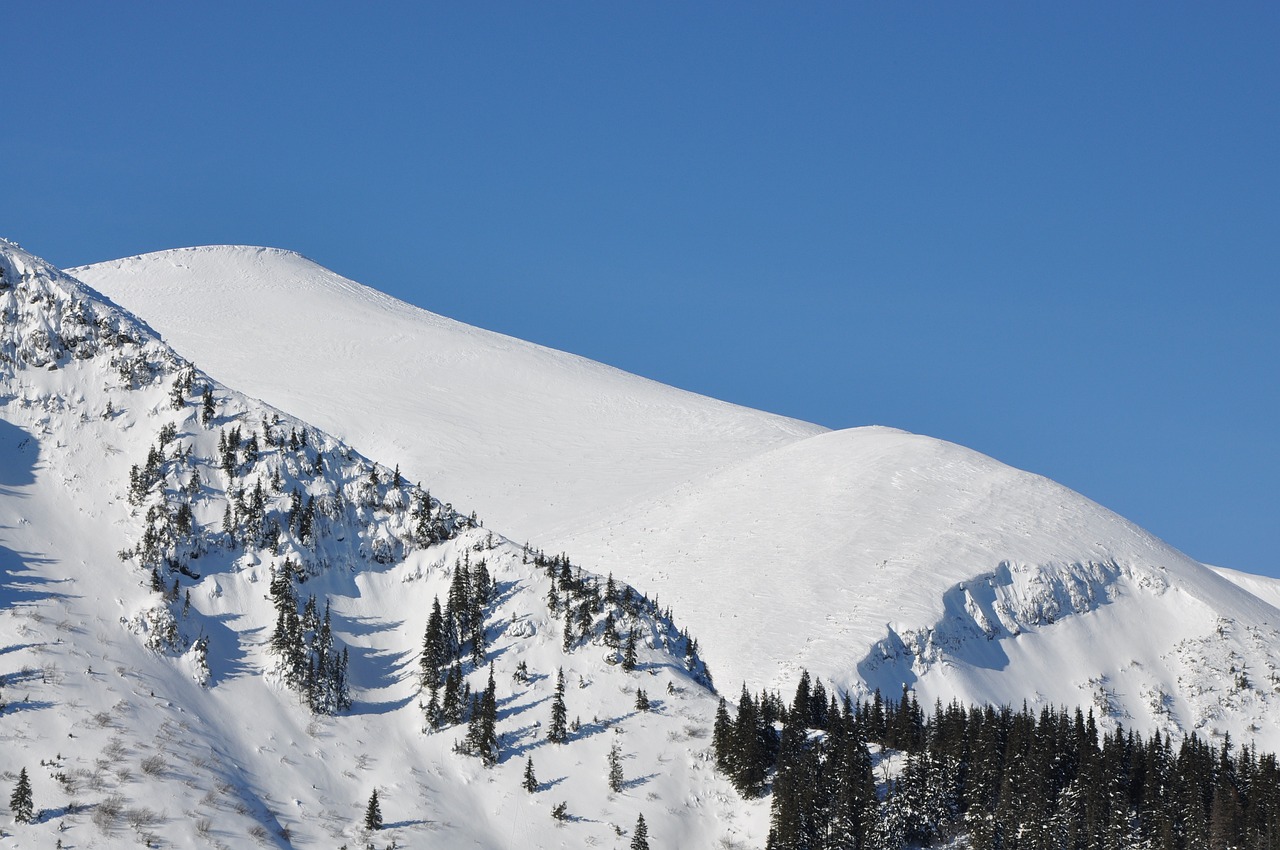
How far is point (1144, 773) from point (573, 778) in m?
44.4

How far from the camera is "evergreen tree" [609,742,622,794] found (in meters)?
104

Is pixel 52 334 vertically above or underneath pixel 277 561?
above

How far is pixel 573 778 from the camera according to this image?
10462cm

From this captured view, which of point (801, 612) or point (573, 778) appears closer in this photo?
point (573, 778)

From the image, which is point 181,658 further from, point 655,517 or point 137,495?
point 655,517

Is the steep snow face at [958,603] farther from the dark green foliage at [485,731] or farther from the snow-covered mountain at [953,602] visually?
the dark green foliage at [485,731]

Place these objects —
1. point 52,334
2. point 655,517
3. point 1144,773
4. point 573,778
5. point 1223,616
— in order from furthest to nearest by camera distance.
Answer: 1. point 655,517
2. point 1223,616
3. point 52,334
4. point 1144,773
5. point 573,778

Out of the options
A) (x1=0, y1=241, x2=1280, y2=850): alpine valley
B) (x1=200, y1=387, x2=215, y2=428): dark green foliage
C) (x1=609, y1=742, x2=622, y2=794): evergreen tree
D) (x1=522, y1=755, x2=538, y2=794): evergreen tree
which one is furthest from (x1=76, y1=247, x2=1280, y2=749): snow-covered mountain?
(x1=200, y1=387, x2=215, y2=428): dark green foliage

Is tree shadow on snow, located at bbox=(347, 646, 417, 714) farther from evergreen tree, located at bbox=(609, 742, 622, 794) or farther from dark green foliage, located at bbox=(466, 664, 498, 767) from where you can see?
evergreen tree, located at bbox=(609, 742, 622, 794)

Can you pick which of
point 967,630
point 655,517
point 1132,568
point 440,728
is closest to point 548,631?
point 440,728

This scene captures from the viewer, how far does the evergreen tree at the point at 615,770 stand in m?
104

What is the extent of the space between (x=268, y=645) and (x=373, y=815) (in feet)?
61.1

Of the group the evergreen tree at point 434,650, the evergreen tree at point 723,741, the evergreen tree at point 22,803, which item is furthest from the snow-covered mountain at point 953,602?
the evergreen tree at point 22,803

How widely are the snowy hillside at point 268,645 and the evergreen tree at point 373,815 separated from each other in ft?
2.40
